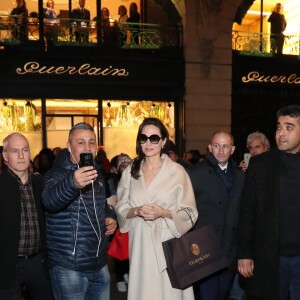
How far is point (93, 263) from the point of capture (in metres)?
3.21

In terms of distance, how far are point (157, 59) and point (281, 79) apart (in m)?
4.99

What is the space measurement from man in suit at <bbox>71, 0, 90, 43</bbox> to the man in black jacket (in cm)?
996

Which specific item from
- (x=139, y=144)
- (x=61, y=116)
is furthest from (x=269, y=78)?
A: (x=139, y=144)

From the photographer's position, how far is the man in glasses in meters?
4.18

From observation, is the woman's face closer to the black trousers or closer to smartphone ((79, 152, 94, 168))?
smartphone ((79, 152, 94, 168))

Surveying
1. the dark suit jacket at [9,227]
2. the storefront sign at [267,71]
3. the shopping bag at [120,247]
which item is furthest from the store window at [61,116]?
the dark suit jacket at [9,227]

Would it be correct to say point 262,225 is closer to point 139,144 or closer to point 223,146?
point 223,146

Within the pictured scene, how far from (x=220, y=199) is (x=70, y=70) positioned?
30.5ft

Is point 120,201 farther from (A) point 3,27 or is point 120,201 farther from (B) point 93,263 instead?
(A) point 3,27

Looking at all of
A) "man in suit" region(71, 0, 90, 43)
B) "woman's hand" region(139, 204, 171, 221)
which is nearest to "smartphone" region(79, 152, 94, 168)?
"woman's hand" region(139, 204, 171, 221)

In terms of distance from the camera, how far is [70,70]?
12.3 metres

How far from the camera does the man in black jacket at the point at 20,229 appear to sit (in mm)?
3189

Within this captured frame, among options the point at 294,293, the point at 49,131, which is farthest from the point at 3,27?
the point at 294,293

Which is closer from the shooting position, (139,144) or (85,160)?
(85,160)
